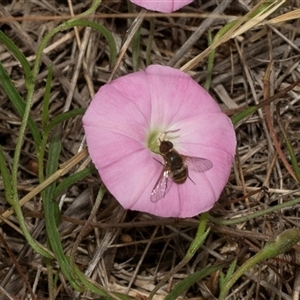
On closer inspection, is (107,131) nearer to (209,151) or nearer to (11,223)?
(209,151)

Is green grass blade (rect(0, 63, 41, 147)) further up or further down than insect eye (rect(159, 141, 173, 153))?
further up

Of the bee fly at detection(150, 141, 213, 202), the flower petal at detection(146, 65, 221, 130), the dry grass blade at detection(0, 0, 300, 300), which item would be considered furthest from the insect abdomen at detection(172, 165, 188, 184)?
Result: the dry grass blade at detection(0, 0, 300, 300)

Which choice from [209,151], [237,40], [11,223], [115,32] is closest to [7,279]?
[11,223]

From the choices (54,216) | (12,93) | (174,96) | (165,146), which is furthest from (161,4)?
(54,216)

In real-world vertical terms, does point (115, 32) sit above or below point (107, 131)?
below

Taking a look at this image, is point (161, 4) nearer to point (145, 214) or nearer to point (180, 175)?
point (180, 175)

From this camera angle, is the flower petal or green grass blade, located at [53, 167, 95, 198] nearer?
the flower petal

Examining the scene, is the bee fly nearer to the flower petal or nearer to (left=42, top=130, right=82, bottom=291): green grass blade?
the flower petal

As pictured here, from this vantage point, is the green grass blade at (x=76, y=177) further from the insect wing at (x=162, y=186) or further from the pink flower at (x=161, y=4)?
the pink flower at (x=161, y=4)
